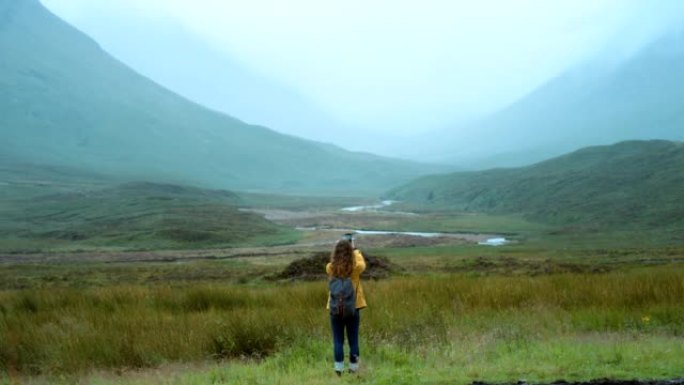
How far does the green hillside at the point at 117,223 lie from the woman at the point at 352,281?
173ft

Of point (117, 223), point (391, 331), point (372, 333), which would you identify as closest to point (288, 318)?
point (372, 333)

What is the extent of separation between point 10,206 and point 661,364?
105984 mm

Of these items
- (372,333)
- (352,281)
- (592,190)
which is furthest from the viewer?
(592,190)

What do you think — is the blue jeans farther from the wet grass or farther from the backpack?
the wet grass

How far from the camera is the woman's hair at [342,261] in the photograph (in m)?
9.96

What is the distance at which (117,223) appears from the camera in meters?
74.7

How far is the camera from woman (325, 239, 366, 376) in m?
9.98

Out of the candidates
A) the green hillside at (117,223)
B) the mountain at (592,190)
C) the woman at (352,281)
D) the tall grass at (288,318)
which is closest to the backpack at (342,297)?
the woman at (352,281)

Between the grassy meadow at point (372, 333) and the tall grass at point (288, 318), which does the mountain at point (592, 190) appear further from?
the grassy meadow at point (372, 333)

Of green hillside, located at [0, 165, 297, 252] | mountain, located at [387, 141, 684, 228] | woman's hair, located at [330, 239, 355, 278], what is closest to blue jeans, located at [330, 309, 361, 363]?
woman's hair, located at [330, 239, 355, 278]

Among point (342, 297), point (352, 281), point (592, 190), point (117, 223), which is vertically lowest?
point (342, 297)

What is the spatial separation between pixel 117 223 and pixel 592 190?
6487cm

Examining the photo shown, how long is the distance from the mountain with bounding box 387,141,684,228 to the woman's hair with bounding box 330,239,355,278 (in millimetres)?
62812

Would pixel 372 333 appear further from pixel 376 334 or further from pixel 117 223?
pixel 117 223
